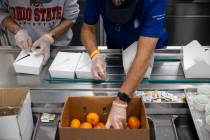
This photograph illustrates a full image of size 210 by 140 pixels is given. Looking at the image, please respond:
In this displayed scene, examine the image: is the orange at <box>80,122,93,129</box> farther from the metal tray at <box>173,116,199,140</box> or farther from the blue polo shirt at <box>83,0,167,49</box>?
the blue polo shirt at <box>83,0,167,49</box>

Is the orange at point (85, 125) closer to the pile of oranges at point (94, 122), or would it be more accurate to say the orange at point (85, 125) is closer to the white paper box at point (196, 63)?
the pile of oranges at point (94, 122)

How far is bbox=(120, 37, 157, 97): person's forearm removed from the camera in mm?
1255

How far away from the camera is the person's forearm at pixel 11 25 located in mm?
1810

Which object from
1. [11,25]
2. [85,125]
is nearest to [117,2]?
[85,125]

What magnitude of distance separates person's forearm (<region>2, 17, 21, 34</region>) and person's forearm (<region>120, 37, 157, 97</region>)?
0.83m

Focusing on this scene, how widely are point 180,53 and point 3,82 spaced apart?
938mm

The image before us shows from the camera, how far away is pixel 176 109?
1.26 meters

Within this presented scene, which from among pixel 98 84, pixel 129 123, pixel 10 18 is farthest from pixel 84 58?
pixel 10 18

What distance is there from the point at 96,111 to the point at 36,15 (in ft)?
3.10

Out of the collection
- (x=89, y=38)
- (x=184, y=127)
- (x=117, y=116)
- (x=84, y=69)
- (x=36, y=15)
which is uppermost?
(x=36, y=15)

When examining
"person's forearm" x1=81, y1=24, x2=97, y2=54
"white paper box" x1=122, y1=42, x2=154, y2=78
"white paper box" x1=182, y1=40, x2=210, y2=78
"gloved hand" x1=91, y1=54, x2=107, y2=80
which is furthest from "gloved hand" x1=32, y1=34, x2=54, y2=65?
"white paper box" x1=182, y1=40, x2=210, y2=78

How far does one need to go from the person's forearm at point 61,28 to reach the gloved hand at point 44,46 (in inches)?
5.3

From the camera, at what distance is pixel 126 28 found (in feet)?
5.26

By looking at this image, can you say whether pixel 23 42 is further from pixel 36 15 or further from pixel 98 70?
pixel 98 70
